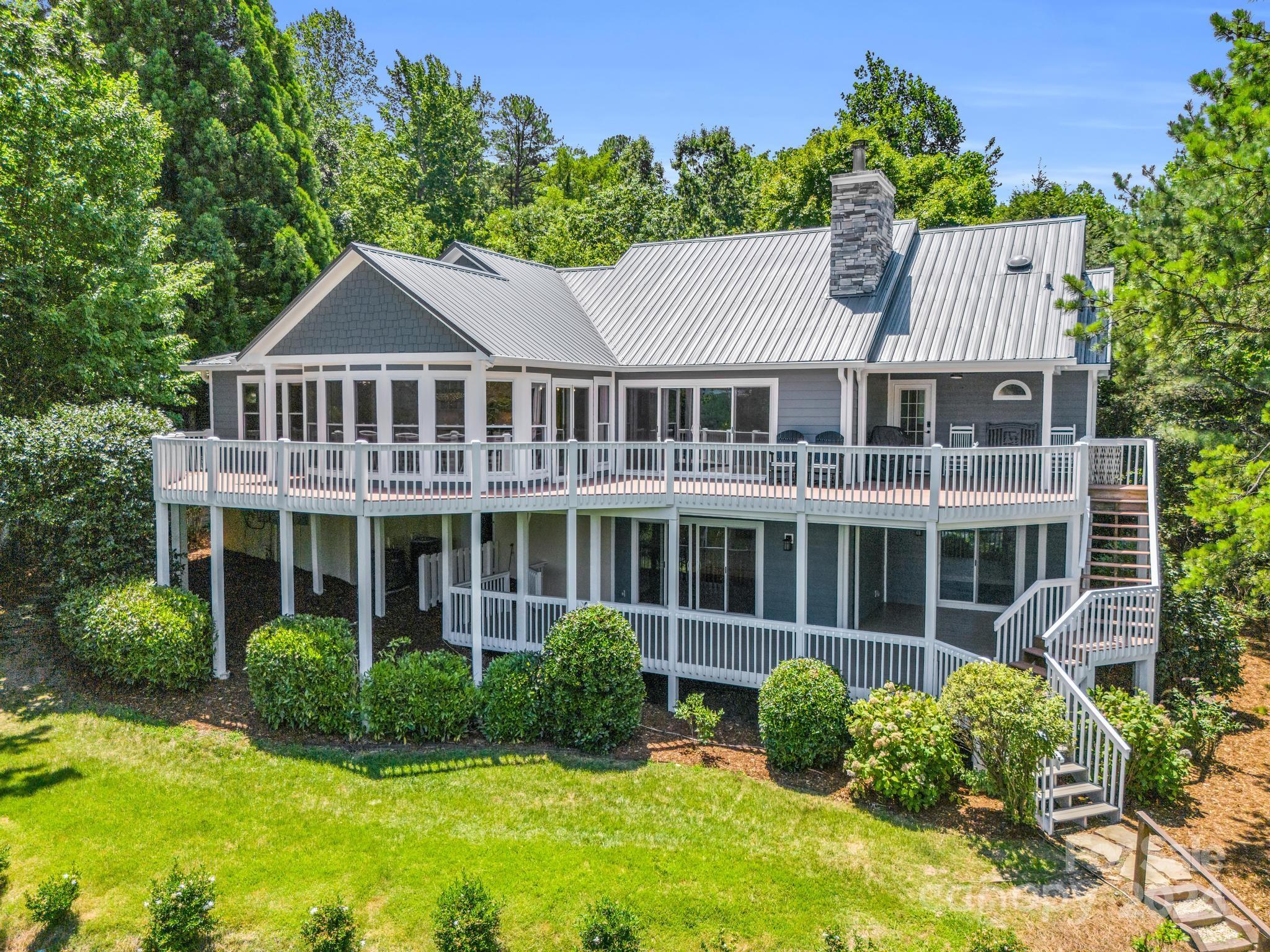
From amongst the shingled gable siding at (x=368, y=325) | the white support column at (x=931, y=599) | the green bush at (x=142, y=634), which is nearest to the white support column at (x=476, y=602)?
the shingled gable siding at (x=368, y=325)

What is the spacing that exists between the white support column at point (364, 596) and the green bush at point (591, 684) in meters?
2.97

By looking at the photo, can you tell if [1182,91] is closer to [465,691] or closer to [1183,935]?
[1183,935]

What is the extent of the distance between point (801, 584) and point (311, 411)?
1010cm

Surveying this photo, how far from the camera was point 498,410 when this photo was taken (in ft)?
50.8

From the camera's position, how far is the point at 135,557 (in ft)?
51.3

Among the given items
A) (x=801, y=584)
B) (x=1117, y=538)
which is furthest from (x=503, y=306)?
(x=1117, y=538)

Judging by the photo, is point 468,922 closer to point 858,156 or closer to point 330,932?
point 330,932

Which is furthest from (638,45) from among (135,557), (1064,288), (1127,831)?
(1127,831)

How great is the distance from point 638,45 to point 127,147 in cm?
1547

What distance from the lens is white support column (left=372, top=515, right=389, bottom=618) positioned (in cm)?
1684

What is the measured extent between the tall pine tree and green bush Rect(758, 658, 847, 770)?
20172 millimetres

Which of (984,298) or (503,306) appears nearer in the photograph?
(984,298)

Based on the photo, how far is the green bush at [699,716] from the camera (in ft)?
41.3

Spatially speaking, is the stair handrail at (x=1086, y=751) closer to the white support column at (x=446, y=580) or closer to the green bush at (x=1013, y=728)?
the green bush at (x=1013, y=728)
